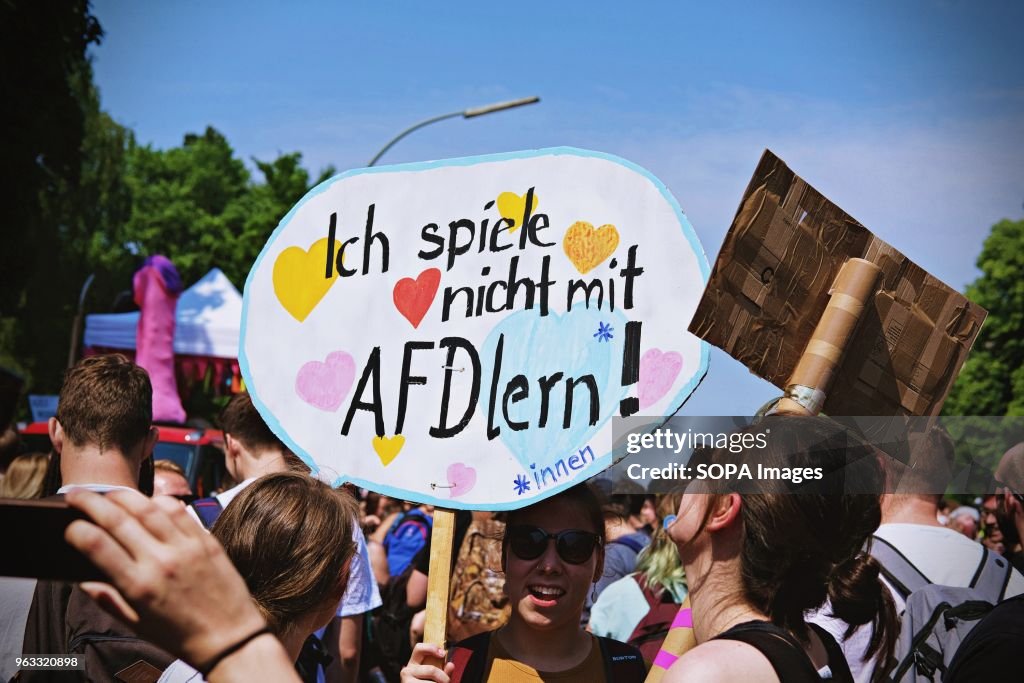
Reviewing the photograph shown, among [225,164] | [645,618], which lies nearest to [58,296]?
[225,164]

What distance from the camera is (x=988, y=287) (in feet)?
121

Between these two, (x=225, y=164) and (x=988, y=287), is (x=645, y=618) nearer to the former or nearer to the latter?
(x=988, y=287)

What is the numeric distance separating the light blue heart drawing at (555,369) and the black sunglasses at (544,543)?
32 centimetres

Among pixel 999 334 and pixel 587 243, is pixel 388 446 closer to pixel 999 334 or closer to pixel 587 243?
pixel 587 243

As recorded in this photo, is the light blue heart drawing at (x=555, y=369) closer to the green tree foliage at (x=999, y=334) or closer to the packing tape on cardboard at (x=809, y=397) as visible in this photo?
the packing tape on cardboard at (x=809, y=397)

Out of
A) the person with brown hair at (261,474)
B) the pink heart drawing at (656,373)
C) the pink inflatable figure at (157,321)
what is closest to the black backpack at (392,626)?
the person with brown hair at (261,474)

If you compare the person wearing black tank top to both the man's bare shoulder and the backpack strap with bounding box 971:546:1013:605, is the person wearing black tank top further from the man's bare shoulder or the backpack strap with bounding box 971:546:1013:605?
the backpack strap with bounding box 971:546:1013:605

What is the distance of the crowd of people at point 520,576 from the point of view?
96cm

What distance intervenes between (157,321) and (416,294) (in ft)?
29.4

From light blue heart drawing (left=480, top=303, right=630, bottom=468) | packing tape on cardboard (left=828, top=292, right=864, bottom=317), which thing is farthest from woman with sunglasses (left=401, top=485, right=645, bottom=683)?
packing tape on cardboard (left=828, top=292, right=864, bottom=317)

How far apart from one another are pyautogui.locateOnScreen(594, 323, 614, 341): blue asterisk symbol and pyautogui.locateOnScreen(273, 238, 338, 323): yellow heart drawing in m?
0.92

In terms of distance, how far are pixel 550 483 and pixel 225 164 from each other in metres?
46.8

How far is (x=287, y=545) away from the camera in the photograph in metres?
2.13

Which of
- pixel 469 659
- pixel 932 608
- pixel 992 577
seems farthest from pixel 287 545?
pixel 992 577
